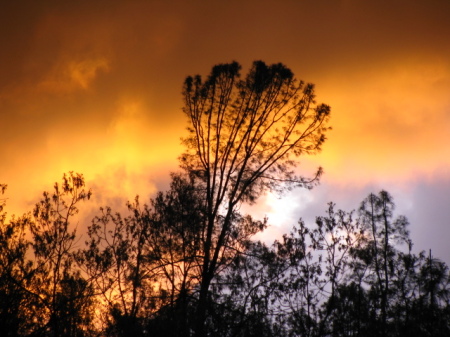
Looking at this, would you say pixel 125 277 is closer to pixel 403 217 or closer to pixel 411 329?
pixel 411 329

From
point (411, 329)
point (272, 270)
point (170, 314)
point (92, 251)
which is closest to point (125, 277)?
point (92, 251)

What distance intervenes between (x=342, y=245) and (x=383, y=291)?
16.4ft

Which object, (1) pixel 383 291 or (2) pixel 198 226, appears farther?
(1) pixel 383 291

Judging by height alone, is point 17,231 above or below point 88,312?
above

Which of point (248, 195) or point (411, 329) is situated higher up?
point (248, 195)

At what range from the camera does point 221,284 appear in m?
13.8

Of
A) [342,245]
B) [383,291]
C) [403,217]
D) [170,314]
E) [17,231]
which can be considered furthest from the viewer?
[403,217]

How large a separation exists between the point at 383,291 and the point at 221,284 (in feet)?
31.3

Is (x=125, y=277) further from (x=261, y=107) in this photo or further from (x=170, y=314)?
(x=261, y=107)

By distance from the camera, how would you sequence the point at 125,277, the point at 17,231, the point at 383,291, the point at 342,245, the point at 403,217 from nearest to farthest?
the point at 17,231 < the point at 125,277 < the point at 342,245 < the point at 383,291 < the point at 403,217

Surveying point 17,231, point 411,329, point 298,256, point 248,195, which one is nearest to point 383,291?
point 411,329

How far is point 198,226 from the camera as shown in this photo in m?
13.9

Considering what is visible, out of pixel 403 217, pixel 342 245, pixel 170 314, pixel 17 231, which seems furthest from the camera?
pixel 403 217

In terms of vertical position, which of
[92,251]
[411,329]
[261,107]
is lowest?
[411,329]
